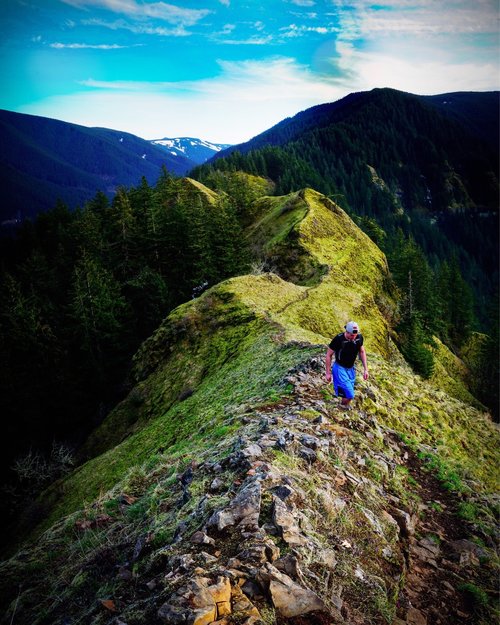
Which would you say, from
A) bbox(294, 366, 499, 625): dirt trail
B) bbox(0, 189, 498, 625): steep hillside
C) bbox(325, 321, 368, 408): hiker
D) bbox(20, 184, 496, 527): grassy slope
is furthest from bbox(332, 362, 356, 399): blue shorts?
bbox(294, 366, 499, 625): dirt trail

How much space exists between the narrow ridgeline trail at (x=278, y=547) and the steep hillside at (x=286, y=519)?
3cm

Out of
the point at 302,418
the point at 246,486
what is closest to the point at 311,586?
the point at 246,486

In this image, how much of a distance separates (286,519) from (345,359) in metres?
6.19

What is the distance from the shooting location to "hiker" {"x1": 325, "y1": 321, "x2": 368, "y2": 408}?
1109 cm

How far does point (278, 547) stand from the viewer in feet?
17.5

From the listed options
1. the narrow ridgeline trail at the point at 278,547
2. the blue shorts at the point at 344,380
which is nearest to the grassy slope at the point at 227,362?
the blue shorts at the point at 344,380

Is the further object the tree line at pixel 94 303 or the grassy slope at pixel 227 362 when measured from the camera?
the tree line at pixel 94 303

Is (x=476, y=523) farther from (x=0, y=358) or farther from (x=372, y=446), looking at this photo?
(x=0, y=358)

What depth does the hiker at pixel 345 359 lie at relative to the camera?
11094 millimetres

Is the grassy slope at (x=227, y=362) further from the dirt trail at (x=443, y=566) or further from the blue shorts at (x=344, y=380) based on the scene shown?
the dirt trail at (x=443, y=566)

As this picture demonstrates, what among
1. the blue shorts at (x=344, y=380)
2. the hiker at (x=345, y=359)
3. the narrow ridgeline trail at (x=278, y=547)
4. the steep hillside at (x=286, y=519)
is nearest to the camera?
the narrow ridgeline trail at (x=278, y=547)

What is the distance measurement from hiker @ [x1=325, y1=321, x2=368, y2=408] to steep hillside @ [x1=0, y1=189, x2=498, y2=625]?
0.60 metres

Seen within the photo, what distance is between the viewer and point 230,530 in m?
5.68

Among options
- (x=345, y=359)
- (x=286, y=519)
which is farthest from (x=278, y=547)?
(x=345, y=359)
